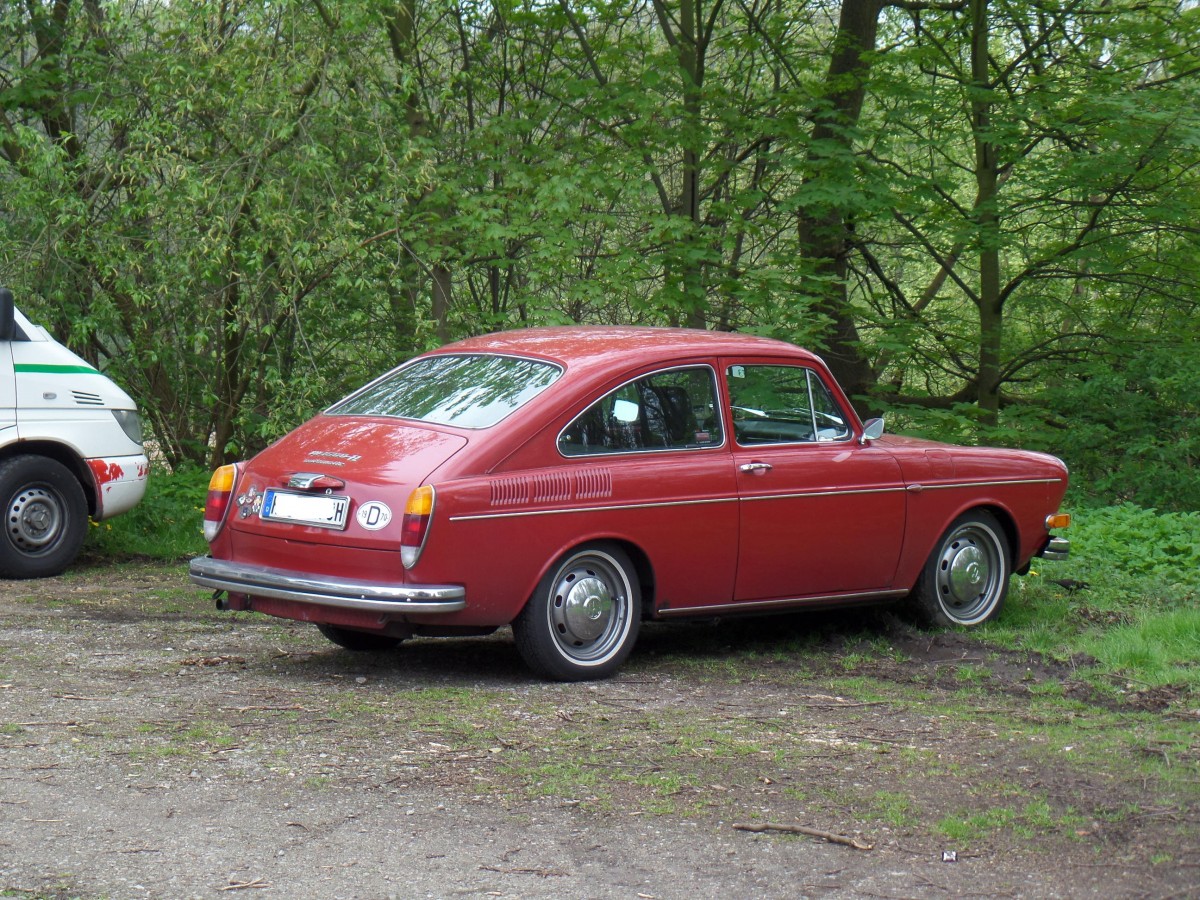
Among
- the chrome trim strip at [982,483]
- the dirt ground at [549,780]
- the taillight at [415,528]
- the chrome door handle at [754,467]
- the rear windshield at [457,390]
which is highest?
the rear windshield at [457,390]

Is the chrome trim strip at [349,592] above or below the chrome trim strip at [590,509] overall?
below

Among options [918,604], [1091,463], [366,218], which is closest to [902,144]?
[1091,463]

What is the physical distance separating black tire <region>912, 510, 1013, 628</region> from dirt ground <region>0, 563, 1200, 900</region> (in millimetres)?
542

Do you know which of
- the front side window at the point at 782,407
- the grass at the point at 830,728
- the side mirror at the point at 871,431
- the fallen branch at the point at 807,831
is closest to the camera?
the fallen branch at the point at 807,831

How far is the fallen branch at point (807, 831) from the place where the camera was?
438cm

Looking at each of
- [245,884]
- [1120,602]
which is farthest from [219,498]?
[1120,602]

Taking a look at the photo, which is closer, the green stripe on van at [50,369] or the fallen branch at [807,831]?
the fallen branch at [807,831]

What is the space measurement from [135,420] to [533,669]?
202 inches

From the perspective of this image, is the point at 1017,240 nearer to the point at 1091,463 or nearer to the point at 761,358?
the point at 1091,463

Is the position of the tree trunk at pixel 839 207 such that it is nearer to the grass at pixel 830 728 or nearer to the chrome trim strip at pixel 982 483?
the chrome trim strip at pixel 982 483

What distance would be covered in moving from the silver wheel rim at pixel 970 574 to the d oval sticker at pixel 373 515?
3.32 meters

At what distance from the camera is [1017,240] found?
47.6 feet

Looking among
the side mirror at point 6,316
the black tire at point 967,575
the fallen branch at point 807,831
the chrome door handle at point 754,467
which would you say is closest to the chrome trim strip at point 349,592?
the chrome door handle at point 754,467

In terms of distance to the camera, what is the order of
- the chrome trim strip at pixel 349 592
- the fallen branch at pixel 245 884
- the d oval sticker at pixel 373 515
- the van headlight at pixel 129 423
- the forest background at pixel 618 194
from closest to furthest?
the fallen branch at pixel 245 884, the chrome trim strip at pixel 349 592, the d oval sticker at pixel 373 515, the van headlight at pixel 129 423, the forest background at pixel 618 194
